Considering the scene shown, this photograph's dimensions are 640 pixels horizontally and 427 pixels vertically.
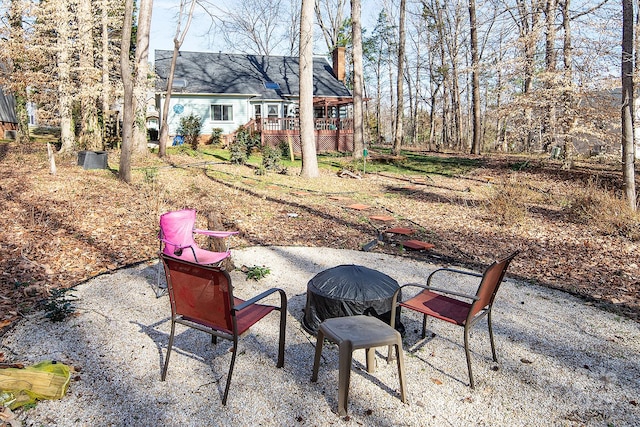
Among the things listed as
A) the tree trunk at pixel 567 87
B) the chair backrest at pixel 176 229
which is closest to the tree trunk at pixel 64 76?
the chair backrest at pixel 176 229

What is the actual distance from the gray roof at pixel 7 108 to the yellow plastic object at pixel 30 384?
88.4ft

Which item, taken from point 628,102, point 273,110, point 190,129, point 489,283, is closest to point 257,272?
point 489,283

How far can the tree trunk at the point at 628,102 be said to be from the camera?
8656mm

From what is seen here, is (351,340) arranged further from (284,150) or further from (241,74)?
(241,74)

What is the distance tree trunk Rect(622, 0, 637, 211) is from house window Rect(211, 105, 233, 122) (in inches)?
847

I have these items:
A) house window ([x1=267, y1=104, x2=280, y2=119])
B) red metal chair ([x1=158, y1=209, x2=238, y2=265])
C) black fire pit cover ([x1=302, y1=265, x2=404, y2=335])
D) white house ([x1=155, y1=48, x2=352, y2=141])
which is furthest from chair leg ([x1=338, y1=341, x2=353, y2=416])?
house window ([x1=267, y1=104, x2=280, y2=119])

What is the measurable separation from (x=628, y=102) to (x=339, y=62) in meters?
24.0

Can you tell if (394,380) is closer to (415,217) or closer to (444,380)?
(444,380)

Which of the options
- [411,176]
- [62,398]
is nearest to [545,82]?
[411,176]

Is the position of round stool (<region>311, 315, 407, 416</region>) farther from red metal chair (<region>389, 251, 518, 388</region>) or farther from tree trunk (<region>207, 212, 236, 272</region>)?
tree trunk (<region>207, 212, 236, 272</region>)

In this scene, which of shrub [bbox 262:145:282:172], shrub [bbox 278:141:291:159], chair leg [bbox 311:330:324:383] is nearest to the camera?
chair leg [bbox 311:330:324:383]

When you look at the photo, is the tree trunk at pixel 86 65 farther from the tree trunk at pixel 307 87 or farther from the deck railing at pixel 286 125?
the deck railing at pixel 286 125

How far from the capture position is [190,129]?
24266 mm

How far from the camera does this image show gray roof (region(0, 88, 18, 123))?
2416 centimetres
